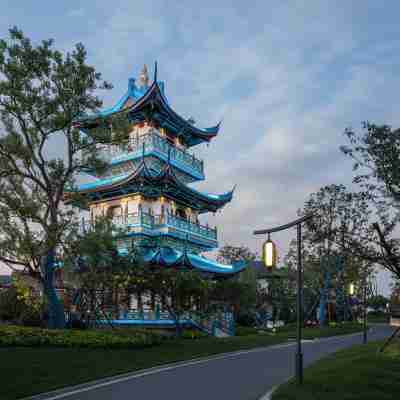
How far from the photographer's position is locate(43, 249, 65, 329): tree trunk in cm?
2023

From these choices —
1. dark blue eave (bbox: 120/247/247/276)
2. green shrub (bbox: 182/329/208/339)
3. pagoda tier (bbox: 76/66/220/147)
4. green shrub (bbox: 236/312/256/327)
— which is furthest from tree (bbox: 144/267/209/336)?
green shrub (bbox: 236/312/256/327)

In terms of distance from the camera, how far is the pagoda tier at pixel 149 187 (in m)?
30.4

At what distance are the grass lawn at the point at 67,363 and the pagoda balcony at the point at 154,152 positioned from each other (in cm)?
1466

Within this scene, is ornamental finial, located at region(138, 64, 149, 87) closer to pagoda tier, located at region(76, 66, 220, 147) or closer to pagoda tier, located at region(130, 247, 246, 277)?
pagoda tier, located at region(76, 66, 220, 147)

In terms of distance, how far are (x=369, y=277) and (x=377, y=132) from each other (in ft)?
121

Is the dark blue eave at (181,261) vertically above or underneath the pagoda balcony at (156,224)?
underneath

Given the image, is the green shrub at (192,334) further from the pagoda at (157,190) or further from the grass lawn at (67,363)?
the grass lawn at (67,363)

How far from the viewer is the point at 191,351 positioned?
20344mm

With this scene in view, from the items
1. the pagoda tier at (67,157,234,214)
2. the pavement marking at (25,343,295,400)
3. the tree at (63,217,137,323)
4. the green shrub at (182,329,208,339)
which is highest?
the pagoda tier at (67,157,234,214)

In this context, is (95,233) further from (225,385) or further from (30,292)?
(225,385)

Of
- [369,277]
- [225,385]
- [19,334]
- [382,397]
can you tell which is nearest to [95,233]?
[19,334]

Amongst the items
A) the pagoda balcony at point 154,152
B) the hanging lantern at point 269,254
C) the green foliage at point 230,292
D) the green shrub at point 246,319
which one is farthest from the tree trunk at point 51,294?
the green shrub at point 246,319

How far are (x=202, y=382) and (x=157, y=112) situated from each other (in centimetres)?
2282

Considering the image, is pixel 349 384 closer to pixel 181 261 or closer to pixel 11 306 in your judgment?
pixel 181 261
